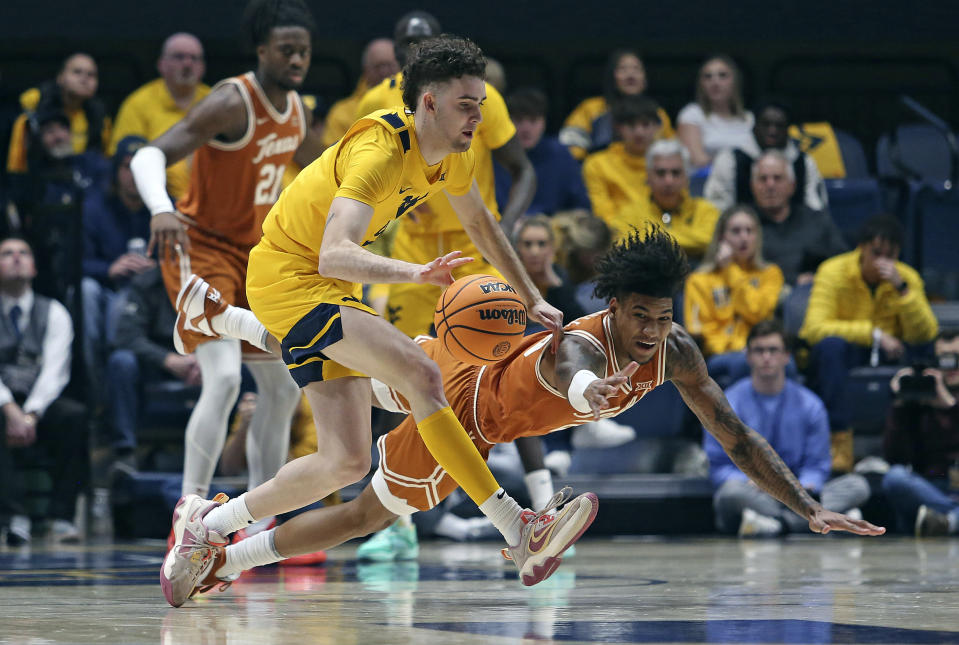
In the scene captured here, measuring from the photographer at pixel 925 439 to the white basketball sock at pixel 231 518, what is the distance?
405 centimetres

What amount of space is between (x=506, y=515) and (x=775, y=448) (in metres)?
3.53

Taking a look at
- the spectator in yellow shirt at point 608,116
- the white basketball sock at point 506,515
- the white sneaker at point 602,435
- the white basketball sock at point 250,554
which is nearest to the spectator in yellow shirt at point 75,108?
the spectator in yellow shirt at point 608,116

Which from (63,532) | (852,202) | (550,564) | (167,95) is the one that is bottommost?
(63,532)

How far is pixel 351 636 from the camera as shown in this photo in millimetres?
3287

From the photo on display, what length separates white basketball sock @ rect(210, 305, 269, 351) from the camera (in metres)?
4.85

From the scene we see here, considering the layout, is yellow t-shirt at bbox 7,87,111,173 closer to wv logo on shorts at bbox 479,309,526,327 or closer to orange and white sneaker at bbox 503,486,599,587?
wv logo on shorts at bbox 479,309,526,327

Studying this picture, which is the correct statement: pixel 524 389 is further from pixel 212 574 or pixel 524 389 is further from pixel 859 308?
pixel 859 308

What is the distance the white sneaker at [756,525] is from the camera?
23.3 feet

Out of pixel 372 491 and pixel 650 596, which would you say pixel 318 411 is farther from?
pixel 650 596

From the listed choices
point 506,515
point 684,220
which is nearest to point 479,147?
point 506,515

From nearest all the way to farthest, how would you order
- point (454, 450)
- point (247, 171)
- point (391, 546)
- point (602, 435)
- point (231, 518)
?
1. point (454, 450)
2. point (231, 518)
3. point (247, 171)
4. point (391, 546)
5. point (602, 435)

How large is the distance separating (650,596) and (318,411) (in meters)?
1.16

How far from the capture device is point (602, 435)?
745cm

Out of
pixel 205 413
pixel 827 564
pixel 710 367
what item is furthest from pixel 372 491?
pixel 710 367
